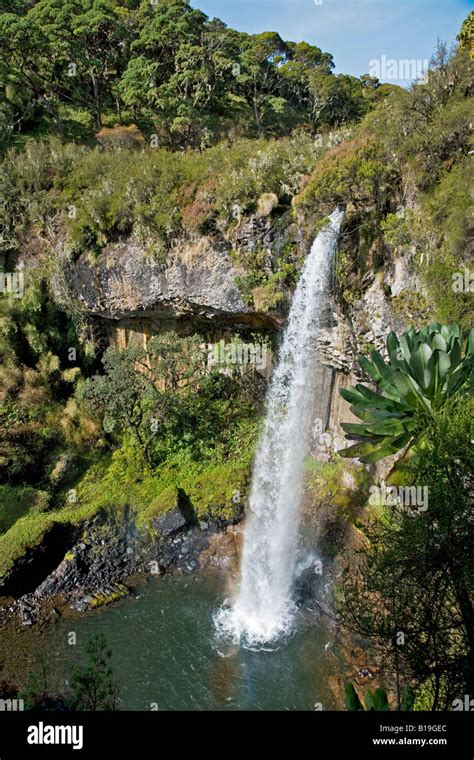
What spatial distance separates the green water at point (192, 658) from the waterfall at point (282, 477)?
1.60 feet

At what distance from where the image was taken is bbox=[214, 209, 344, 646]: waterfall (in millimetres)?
11164

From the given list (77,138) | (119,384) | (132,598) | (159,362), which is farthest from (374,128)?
(77,138)

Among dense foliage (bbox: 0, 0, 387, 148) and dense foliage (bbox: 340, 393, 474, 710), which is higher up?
dense foliage (bbox: 0, 0, 387, 148)

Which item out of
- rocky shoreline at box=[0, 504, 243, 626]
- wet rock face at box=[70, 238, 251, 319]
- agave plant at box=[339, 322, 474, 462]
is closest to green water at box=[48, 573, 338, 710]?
rocky shoreline at box=[0, 504, 243, 626]

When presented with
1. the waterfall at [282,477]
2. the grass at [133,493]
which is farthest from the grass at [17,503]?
the waterfall at [282,477]

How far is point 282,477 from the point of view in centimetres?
1414

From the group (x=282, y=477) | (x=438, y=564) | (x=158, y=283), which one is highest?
(x=158, y=283)

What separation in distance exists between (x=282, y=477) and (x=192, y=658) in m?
5.56

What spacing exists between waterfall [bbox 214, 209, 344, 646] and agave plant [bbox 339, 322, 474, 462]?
18.6ft
